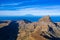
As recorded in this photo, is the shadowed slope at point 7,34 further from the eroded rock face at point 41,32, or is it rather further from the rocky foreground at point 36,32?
the eroded rock face at point 41,32

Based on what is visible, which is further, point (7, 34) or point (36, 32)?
point (7, 34)

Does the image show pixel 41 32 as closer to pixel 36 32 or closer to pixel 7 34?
pixel 36 32

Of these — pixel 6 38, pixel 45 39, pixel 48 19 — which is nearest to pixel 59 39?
pixel 45 39

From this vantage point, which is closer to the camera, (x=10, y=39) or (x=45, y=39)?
(x=45, y=39)

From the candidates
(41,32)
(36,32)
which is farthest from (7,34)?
(36,32)

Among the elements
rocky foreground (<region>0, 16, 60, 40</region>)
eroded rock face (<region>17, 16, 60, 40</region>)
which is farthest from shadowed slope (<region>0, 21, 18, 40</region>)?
eroded rock face (<region>17, 16, 60, 40</region>)

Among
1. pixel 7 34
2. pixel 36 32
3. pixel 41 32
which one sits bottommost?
pixel 7 34

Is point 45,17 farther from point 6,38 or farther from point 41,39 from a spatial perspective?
point 41,39

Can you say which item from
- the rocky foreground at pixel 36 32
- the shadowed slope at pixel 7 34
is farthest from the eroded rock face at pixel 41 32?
the shadowed slope at pixel 7 34

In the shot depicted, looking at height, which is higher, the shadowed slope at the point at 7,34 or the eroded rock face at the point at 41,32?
the eroded rock face at the point at 41,32

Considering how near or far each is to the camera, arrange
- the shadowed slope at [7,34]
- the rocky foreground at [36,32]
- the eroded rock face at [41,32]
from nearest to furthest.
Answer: the eroded rock face at [41,32] < the rocky foreground at [36,32] < the shadowed slope at [7,34]

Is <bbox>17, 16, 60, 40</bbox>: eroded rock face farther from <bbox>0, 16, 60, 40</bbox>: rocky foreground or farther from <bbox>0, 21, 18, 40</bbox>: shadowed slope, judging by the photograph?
<bbox>0, 21, 18, 40</bbox>: shadowed slope
